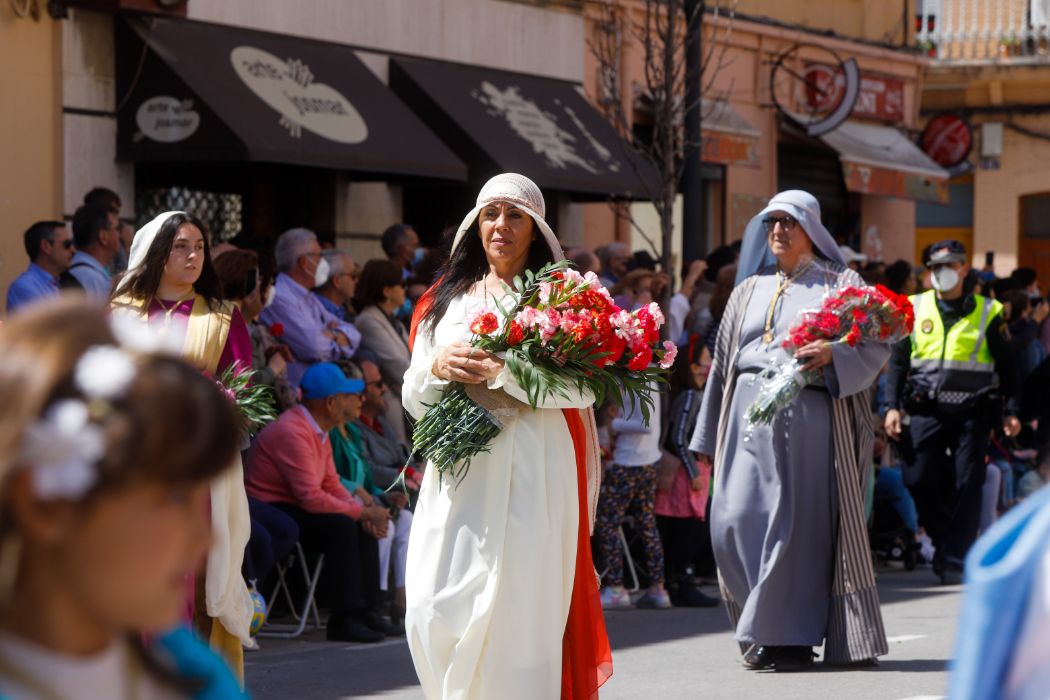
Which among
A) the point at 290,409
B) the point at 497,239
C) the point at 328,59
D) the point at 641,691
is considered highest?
the point at 328,59

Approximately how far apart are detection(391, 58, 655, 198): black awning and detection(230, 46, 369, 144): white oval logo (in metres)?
1.33

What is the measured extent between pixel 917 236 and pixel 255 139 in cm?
2102

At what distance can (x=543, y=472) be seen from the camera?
6.71 metres

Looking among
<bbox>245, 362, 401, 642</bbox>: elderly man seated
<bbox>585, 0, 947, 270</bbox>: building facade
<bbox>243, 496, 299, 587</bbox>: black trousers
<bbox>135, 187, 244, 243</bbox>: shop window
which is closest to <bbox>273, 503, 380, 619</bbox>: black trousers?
<bbox>245, 362, 401, 642</bbox>: elderly man seated

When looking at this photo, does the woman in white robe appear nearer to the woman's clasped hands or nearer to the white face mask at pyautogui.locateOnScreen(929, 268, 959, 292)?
the woman's clasped hands

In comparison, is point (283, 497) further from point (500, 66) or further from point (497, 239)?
point (500, 66)

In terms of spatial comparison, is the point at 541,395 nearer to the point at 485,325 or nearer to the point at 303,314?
the point at 485,325

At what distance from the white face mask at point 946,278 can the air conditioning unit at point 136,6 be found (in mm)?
5618

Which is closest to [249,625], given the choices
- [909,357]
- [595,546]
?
[595,546]

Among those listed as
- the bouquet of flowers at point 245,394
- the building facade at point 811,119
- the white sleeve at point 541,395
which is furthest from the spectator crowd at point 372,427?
the building facade at point 811,119

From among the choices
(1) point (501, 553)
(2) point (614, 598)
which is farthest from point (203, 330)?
(2) point (614, 598)

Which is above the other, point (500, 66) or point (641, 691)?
point (500, 66)

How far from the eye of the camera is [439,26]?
709 inches

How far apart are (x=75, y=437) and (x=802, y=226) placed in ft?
24.2
